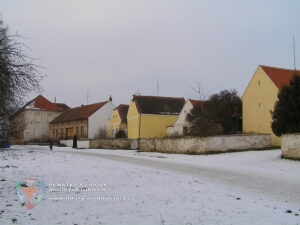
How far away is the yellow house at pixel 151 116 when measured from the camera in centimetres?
4878

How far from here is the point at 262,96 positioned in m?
32.8

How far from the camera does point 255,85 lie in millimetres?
33688

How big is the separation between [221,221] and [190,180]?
5.44m

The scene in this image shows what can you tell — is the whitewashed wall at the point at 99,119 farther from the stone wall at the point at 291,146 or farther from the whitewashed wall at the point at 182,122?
the stone wall at the point at 291,146

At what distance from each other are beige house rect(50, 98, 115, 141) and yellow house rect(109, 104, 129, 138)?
1.35 metres

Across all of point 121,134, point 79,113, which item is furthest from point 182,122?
point 79,113

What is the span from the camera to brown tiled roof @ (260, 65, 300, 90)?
104 ft

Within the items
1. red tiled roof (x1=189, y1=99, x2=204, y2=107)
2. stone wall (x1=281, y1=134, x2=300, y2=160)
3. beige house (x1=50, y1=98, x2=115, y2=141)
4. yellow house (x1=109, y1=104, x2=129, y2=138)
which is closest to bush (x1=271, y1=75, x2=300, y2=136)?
stone wall (x1=281, y1=134, x2=300, y2=160)

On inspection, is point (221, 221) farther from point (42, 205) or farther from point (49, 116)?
point (49, 116)

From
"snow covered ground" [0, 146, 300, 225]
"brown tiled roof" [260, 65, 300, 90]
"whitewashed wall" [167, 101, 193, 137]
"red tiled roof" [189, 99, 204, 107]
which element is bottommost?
"snow covered ground" [0, 146, 300, 225]

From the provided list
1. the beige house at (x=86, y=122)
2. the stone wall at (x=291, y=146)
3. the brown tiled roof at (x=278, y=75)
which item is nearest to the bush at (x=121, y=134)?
the beige house at (x=86, y=122)

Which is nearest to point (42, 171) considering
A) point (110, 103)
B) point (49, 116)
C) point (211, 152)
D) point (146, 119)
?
point (211, 152)

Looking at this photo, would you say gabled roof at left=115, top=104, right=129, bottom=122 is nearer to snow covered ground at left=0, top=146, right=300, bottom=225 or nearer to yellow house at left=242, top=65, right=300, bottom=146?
yellow house at left=242, top=65, right=300, bottom=146

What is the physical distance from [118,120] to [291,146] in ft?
131
